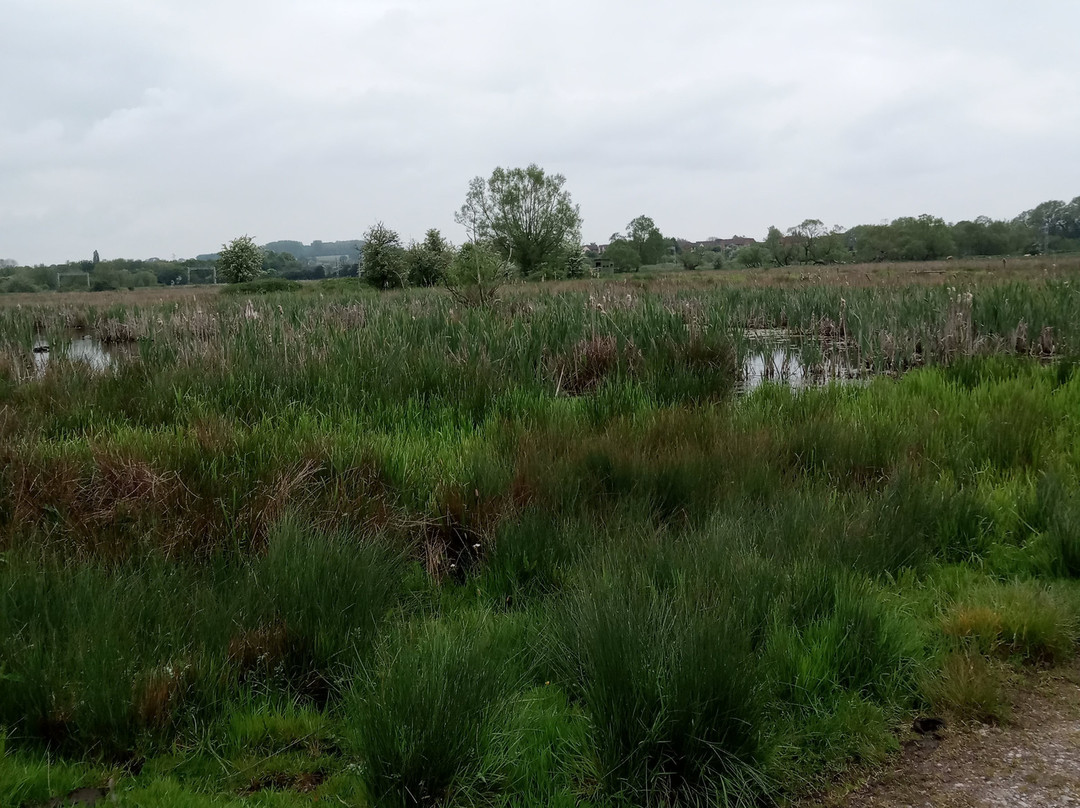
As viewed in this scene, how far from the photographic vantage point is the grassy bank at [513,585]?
Answer: 225cm

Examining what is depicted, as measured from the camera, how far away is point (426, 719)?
2195 millimetres

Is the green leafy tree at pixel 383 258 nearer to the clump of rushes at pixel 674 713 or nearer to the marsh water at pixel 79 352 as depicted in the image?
the marsh water at pixel 79 352

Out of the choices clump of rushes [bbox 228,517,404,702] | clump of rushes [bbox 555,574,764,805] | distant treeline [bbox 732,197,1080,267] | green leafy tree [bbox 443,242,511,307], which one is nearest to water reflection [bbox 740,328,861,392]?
green leafy tree [bbox 443,242,511,307]

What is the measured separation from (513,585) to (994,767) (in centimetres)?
194

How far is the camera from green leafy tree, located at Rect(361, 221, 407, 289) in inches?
1374

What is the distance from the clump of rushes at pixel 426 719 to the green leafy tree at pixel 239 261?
157 feet

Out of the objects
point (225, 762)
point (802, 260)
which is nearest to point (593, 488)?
point (225, 762)

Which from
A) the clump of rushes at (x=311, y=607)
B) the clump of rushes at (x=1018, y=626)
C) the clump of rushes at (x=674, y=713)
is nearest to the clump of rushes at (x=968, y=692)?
the clump of rushes at (x=1018, y=626)

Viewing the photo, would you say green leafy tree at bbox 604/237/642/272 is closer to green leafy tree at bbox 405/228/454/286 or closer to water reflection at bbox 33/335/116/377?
green leafy tree at bbox 405/228/454/286

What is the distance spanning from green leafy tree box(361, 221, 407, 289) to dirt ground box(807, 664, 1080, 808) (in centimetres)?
3332

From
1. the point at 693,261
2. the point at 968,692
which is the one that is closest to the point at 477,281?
the point at 968,692

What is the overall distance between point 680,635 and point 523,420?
349cm

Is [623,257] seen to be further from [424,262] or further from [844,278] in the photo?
[844,278]

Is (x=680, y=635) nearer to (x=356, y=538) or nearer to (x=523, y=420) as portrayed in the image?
(x=356, y=538)
